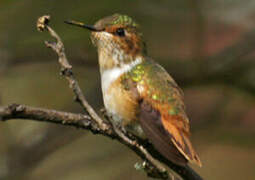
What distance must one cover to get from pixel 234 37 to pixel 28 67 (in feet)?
9.31

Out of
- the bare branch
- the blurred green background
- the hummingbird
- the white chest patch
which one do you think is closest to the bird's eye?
the hummingbird

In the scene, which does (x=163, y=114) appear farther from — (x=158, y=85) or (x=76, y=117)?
(x=76, y=117)

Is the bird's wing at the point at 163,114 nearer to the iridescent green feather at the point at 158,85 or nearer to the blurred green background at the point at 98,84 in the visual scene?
the iridescent green feather at the point at 158,85

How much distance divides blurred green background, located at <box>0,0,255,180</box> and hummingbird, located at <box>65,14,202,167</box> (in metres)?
1.69

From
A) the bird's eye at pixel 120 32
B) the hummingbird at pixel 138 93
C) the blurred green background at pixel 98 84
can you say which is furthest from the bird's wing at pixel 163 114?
the blurred green background at pixel 98 84

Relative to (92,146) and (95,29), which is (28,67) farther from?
(95,29)

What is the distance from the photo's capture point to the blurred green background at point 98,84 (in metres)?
4.94

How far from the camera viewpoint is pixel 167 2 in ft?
18.5

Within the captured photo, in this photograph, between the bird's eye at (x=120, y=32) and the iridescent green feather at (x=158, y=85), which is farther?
the bird's eye at (x=120, y=32)

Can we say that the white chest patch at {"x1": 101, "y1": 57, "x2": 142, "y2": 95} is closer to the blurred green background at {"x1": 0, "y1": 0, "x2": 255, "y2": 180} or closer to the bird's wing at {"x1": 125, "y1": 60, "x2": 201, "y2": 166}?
the bird's wing at {"x1": 125, "y1": 60, "x2": 201, "y2": 166}

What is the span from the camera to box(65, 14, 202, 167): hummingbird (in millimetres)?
2650

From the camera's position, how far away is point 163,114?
9.33ft

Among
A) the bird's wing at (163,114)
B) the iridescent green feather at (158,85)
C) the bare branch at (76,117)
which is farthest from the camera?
the iridescent green feather at (158,85)

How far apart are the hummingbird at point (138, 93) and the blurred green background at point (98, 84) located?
1686 millimetres
